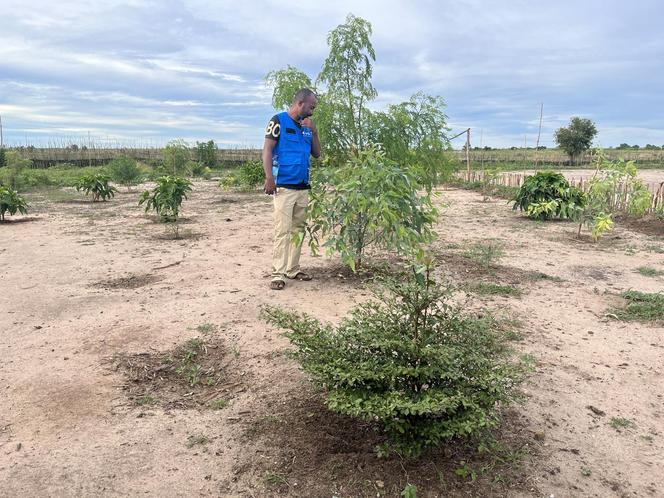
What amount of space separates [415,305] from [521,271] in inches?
146

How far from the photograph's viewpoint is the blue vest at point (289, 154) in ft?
15.7

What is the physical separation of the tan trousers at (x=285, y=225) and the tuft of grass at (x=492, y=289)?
1.59m

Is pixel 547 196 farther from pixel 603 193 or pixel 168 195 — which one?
pixel 168 195

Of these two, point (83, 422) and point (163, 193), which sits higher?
point (163, 193)

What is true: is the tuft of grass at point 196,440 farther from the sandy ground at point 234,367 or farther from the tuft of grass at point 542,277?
the tuft of grass at point 542,277

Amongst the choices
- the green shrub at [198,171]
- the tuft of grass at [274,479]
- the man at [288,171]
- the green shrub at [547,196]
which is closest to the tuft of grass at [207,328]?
the man at [288,171]

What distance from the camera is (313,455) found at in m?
2.24

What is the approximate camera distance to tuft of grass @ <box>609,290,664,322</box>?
408cm

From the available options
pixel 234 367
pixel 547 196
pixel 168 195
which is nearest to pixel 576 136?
pixel 547 196

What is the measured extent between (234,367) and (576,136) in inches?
1489

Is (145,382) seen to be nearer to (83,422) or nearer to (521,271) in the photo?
(83,422)

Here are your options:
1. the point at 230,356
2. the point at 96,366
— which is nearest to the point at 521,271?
the point at 230,356

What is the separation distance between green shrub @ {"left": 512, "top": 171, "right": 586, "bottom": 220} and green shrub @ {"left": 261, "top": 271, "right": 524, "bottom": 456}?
25.0 ft

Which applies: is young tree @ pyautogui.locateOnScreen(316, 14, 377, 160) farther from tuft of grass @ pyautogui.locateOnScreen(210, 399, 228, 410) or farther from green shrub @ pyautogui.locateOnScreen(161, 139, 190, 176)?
green shrub @ pyautogui.locateOnScreen(161, 139, 190, 176)
